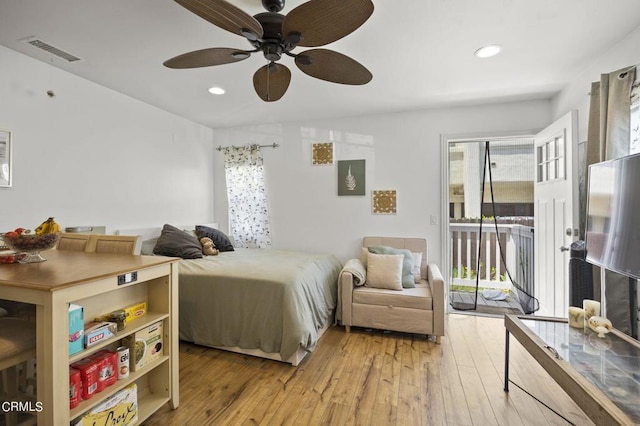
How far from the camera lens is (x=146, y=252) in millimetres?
3244

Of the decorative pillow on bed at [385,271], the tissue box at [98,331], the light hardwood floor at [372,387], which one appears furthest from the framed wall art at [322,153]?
the tissue box at [98,331]

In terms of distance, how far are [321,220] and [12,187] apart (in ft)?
9.41

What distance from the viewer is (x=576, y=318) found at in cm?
181

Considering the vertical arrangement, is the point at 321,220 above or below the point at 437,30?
below

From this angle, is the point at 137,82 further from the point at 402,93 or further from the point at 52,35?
the point at 402,93

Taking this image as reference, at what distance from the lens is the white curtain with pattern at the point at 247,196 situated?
4.13m

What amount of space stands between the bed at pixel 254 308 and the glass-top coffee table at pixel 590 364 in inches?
56.6

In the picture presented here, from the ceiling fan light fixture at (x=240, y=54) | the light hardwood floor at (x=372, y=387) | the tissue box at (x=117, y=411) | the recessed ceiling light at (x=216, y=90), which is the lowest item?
the light hardwood floor at (x=372, y=387)

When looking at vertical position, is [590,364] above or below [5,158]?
below

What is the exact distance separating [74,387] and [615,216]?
2782mm

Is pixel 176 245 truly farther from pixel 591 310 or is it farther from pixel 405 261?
pixel 591 310

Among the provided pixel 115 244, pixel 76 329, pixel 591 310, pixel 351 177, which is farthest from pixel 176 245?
pixel 591 310

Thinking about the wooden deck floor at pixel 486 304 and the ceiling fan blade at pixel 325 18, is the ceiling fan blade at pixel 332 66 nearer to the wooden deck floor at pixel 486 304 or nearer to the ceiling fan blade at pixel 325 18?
the ceiling fan blade at pixel 325 18

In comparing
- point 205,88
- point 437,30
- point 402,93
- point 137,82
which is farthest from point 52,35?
point 402,93
